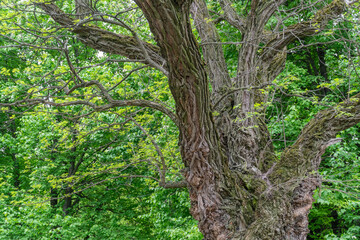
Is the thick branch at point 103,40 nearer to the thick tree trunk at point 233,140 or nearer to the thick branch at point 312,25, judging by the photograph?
the thick tree trunk at point 233,140

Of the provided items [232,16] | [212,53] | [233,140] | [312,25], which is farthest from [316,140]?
[232,16]

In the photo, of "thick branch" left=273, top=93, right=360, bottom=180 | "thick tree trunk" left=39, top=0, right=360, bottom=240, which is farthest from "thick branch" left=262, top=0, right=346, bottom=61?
"thick branch" left=273, top=93, right=360, bottom=180

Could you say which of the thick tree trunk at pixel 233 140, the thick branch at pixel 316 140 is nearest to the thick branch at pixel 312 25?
the thick tree trunk at pixel 233 140

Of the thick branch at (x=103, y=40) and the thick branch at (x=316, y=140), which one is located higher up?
the thick branch at (x=103, y=40)

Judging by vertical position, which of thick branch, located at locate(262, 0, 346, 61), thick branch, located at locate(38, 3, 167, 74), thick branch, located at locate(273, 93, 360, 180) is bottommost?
thick branch, located at locate(273, 93, 360, 180)

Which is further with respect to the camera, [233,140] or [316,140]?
[233,140]

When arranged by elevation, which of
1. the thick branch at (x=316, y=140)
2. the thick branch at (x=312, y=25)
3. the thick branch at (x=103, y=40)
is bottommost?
the thick branch at (x=316, y=140)

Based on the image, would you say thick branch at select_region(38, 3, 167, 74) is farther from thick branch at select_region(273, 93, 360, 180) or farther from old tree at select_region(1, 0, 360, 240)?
thick branch at select_region(273, 93, 360, 180)

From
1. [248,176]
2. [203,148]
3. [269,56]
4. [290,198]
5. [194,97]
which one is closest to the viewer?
[194,97]

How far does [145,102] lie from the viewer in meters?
3.65

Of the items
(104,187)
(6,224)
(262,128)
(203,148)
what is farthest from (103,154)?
(203,148)

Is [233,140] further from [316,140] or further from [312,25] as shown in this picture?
[312,25]

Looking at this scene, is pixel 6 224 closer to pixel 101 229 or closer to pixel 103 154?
pixel 101 229

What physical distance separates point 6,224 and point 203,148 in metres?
6.97
